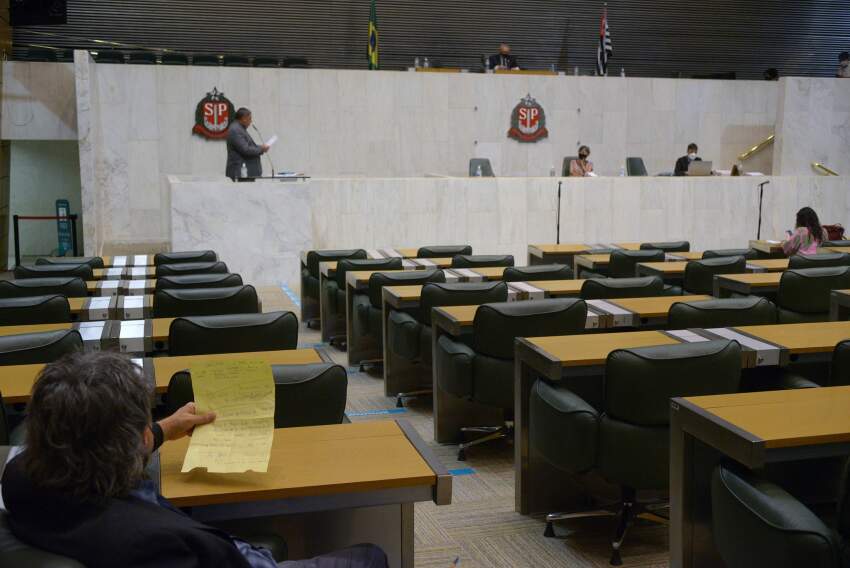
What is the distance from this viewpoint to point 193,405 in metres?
2.14

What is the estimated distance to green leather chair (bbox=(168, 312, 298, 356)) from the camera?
396 cm

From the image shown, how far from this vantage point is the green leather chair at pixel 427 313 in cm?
521

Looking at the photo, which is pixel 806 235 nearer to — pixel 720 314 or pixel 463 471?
pixel 720 314

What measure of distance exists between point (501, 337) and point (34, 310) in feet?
8.05

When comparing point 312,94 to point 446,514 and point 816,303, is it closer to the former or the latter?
point 816,303

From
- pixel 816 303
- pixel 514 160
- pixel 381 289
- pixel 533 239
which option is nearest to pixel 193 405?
pixel 381 289

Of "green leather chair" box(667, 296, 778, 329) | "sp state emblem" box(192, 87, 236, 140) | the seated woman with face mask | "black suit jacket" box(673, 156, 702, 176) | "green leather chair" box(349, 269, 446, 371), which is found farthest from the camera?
"black suit jacket" box(673, 156, 702, 176)

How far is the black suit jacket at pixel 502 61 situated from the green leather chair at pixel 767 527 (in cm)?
1449

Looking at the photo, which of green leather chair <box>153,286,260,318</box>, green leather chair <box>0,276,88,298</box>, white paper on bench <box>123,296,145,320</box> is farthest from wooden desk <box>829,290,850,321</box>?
green leather chair <box>0,276,88,298</box>

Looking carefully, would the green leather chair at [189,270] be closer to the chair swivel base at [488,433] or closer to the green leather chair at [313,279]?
the green leather chair at [313,279]

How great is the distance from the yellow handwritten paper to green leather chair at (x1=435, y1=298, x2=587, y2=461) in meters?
2.31

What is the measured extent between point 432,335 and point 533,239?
25.1ft

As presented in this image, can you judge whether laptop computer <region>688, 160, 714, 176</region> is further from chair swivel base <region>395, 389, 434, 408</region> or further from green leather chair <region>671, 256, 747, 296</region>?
chair swivel base <region>395, 389, 434, 408</region>

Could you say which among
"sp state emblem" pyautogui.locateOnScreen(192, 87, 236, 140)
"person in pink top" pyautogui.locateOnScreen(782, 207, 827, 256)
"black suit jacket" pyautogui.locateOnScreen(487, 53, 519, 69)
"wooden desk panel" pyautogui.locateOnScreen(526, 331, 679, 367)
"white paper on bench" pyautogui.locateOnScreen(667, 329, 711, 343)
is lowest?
"wooden desk panel" pyautogui.locateOnScreen(526, 331, 679, 367)
